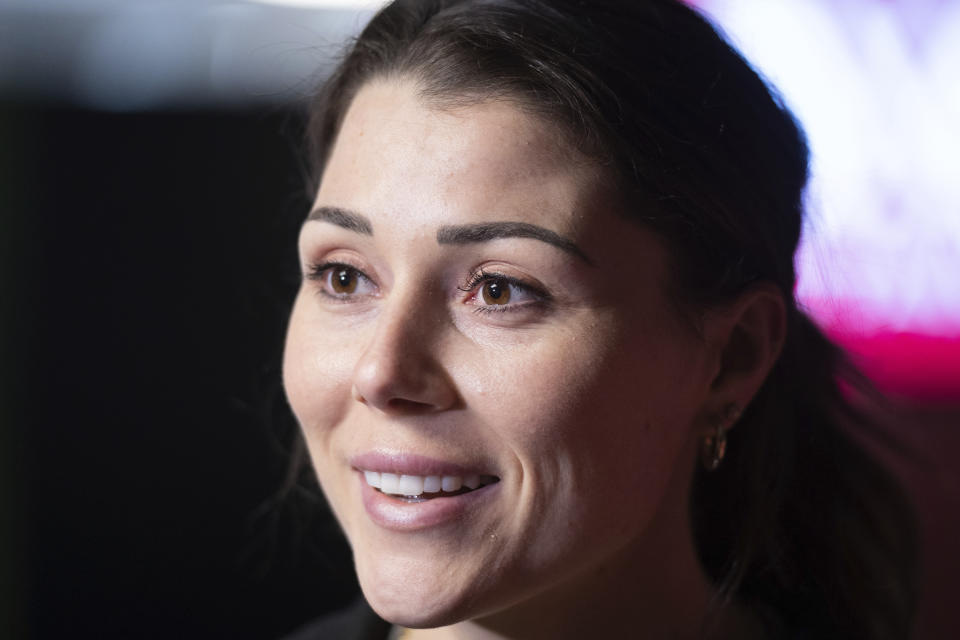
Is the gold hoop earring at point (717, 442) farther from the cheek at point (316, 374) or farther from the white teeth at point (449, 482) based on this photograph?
the cheek at point (316, 374)

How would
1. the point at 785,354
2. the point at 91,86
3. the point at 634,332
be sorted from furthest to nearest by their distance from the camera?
the point at 91,86 → the point at 785,354 → the point at 634,332

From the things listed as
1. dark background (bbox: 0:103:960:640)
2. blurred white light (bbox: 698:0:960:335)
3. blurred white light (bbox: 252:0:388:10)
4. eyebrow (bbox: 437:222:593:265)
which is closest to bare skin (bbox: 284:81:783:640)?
eyebrow (bbox: 437:222:593:265)

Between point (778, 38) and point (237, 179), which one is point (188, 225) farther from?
point (778, 38)

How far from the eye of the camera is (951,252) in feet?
8.31

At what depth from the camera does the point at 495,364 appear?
3.52 feet

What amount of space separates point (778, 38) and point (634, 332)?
67.0 inches

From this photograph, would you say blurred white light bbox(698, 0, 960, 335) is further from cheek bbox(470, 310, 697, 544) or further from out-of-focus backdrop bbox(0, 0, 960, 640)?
cheek bbox(470, 310, 697, 544)

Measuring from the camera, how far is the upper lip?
1.08 m

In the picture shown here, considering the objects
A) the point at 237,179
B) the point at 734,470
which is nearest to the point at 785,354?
the point at 734,470

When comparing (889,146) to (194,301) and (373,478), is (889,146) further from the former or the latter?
(373,478)

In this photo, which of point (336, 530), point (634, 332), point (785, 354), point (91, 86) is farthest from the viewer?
point (91, 86)

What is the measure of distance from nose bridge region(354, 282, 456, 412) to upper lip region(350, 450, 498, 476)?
0.05 metres

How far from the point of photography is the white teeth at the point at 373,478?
115 cm

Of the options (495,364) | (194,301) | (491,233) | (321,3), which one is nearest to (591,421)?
(495,364)
